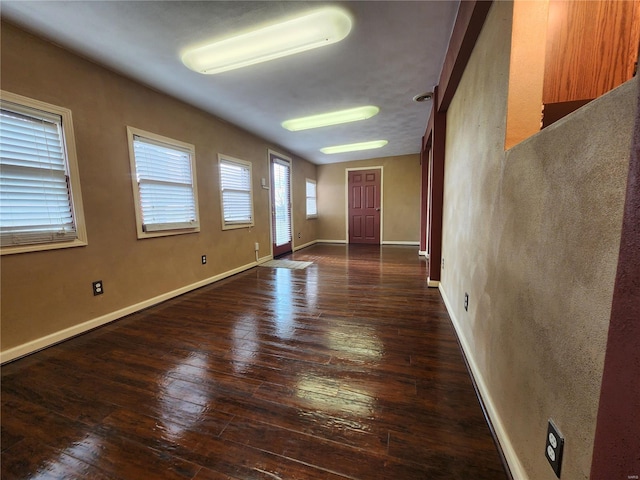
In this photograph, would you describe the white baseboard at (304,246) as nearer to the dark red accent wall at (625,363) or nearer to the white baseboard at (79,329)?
the white baseboard at (79,329)

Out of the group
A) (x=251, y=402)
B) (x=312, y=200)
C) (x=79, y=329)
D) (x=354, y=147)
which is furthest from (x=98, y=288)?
(x=312, y=200)

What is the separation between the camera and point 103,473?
1006 mm

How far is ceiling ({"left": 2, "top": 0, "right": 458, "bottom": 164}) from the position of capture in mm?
1636

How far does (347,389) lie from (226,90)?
301 cm

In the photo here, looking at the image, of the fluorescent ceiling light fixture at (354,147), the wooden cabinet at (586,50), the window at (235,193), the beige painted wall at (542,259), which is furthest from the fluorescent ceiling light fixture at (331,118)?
the wooden cabinet at (586,50)

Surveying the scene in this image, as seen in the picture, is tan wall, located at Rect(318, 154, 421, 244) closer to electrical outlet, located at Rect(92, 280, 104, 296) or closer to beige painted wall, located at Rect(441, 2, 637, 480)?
beige painted wall, located at Rect(441, 2, 637, 480)

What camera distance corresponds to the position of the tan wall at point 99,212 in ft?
5.92

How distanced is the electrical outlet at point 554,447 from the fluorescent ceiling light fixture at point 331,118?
3.36 metres

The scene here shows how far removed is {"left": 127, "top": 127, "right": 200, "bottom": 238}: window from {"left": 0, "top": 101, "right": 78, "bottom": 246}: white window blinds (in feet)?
1.81

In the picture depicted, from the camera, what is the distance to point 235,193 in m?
3.98

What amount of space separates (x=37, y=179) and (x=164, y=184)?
1.04 meters

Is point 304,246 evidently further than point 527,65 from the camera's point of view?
Yes

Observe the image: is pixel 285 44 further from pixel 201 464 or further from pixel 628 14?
pixel 201 464

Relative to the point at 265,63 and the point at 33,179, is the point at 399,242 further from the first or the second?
the point at 33,179
